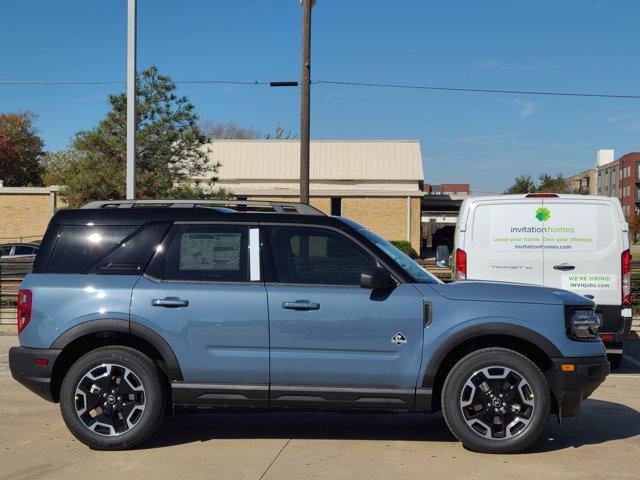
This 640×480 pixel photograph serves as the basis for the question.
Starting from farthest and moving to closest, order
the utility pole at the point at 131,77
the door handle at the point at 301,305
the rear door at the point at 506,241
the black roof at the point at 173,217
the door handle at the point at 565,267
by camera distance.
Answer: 1. the utility pole at the point at 131,77
2. the rear door at the point at 506,241
3. the door handle at the point at 565,267
4. the black roof at the point at 173,217
5. the door handle at the point at 301,305

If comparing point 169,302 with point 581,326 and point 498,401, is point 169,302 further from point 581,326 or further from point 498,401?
point 581,326

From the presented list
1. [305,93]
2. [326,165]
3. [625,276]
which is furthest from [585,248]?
[326,165]

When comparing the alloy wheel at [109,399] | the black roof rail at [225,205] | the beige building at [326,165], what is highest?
the beige building at [326,165]

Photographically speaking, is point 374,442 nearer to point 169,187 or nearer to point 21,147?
point 169,187

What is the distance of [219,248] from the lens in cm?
600

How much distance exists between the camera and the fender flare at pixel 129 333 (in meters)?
5.78

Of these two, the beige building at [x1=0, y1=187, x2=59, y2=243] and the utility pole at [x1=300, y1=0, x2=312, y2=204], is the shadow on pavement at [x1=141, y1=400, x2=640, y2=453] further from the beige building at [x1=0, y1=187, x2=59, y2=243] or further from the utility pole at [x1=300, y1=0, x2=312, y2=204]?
the beige building at [x1=0, y1=187, x2=59, y2=243]

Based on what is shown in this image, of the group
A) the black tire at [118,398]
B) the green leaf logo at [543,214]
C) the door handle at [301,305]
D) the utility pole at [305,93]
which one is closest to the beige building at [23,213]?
the utility pole at [305,93]

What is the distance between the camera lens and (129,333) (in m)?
5.80

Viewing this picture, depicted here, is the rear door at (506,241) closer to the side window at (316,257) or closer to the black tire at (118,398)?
the side window at (316,257)

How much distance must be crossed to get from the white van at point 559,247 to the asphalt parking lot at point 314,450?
1.80m

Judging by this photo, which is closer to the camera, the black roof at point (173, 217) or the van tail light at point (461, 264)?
the black roof at point (173, 217)

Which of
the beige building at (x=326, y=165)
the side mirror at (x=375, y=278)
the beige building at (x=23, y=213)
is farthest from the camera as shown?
the beige building at (x=326, y=165)

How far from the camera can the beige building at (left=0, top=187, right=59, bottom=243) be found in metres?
39.2
